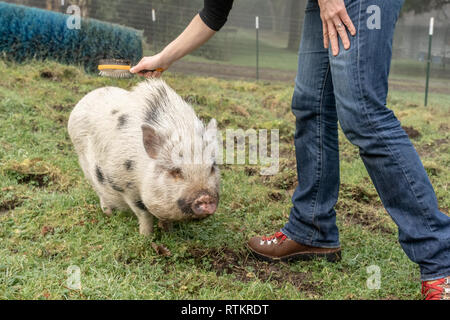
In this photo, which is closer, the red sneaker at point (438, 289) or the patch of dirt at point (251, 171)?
the red sneaker at point (438, 289)

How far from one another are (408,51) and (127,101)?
12768 mm

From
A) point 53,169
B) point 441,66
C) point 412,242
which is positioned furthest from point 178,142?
point 441,66

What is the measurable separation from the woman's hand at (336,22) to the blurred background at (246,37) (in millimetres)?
8004

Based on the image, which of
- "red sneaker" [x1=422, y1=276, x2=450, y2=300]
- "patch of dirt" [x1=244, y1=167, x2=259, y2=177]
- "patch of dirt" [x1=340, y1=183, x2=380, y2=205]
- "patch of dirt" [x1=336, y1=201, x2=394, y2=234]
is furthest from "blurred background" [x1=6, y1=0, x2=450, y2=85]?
"red sneaker" [x1=422, y1=276, x2=450, y2=300]

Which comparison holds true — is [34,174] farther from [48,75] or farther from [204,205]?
[48,75]

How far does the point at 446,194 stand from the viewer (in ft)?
13.0

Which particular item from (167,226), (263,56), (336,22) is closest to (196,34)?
(336,22)

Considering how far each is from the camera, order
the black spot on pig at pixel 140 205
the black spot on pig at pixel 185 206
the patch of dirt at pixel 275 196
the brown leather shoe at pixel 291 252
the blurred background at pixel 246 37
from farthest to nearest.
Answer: the blurred background at pixel 246 37
the patch of dirt at pixel 275 196
the black spot on pig at pixel 140 205
the brown leather shoe at pixel 291 252
the black spot on pig at pixel 185 206

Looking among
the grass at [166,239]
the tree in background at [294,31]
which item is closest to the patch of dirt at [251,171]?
the grass at [166,239]

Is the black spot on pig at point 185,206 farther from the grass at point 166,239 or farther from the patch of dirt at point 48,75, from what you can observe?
the patch of dirt at point 48,75

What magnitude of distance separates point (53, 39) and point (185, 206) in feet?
22.1

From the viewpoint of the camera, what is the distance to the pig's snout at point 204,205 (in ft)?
7.85

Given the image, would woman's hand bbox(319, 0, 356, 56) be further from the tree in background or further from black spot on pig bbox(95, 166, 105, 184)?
the tree in background

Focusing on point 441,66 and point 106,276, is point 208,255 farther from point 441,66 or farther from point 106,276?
point 441,66
